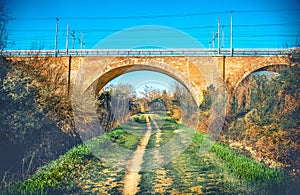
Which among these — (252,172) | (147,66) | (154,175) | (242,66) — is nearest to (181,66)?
(147,66)

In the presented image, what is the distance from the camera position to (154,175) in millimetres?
6621

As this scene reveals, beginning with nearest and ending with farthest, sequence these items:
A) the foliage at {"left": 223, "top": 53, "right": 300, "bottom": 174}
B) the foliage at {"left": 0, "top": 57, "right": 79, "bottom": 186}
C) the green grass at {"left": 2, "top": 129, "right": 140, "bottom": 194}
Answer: the green grass at {"left": 2, "top": 129, "right": 140, "bottom": 194}, the foliage at {"left": 0, "top": 57, "right": 79, "bottom": 186}, the foliage at {"left": 223, "top": 53, "right": 300, "bottom": 174}

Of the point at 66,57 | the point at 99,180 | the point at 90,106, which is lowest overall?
the point at 99,180

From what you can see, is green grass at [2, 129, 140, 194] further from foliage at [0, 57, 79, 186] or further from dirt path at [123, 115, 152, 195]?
dirt path at [123, 115, 152, 195]

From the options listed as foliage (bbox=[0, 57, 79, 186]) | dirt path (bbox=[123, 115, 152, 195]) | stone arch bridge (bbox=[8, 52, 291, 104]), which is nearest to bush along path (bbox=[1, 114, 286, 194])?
dirt path (bbox=[123, 115, 152, 195])

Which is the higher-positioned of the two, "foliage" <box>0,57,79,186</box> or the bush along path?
"foliage" <box>0,57,79,186</box>

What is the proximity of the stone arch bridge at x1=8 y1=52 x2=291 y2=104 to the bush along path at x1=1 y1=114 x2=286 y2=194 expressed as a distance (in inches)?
370

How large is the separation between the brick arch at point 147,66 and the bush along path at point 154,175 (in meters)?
9.44

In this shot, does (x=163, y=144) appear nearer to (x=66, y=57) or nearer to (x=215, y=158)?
(x=215, y=158)

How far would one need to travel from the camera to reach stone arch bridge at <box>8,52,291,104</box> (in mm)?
17469

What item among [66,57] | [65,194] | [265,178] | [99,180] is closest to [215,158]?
[265,178]

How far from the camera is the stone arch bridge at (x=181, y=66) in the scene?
57.3ft

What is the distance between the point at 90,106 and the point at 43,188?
6.07 metres

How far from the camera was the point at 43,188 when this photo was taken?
4867mm
